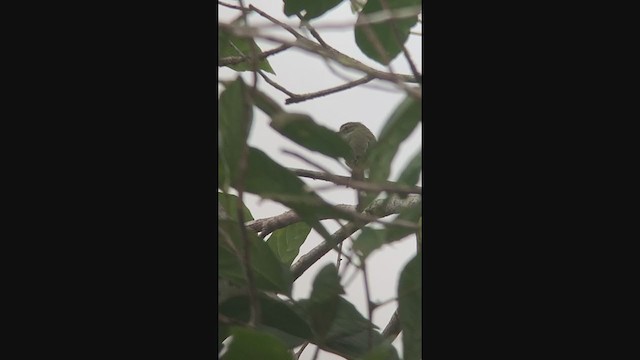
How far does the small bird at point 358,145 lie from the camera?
1.46 feet

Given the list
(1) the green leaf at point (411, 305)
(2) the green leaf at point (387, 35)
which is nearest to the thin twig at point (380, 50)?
(2) the green leaf at point (387, 35)

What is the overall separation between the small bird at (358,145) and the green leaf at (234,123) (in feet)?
0.22

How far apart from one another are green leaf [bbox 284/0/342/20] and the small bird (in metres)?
0.08

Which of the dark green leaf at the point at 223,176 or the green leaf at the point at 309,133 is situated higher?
the green leaf at the point at 309,133

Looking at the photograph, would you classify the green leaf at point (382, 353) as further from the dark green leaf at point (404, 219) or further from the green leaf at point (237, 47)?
the green leaf at point (237, 47)

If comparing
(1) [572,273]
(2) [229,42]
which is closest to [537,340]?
(1) [572,273]

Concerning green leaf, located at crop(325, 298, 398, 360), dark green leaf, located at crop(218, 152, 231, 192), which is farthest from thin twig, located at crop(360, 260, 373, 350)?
dark green leaf, located at crop(218, 152, 231, 192)

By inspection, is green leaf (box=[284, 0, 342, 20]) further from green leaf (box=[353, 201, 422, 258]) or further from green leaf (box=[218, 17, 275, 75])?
→ green leaf (box=[353, 201, 422, 258])

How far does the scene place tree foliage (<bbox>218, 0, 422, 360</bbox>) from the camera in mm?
429

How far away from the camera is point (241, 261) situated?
444 millimetres

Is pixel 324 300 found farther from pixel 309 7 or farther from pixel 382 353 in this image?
pixel 309 7

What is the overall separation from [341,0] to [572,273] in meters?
0.24
